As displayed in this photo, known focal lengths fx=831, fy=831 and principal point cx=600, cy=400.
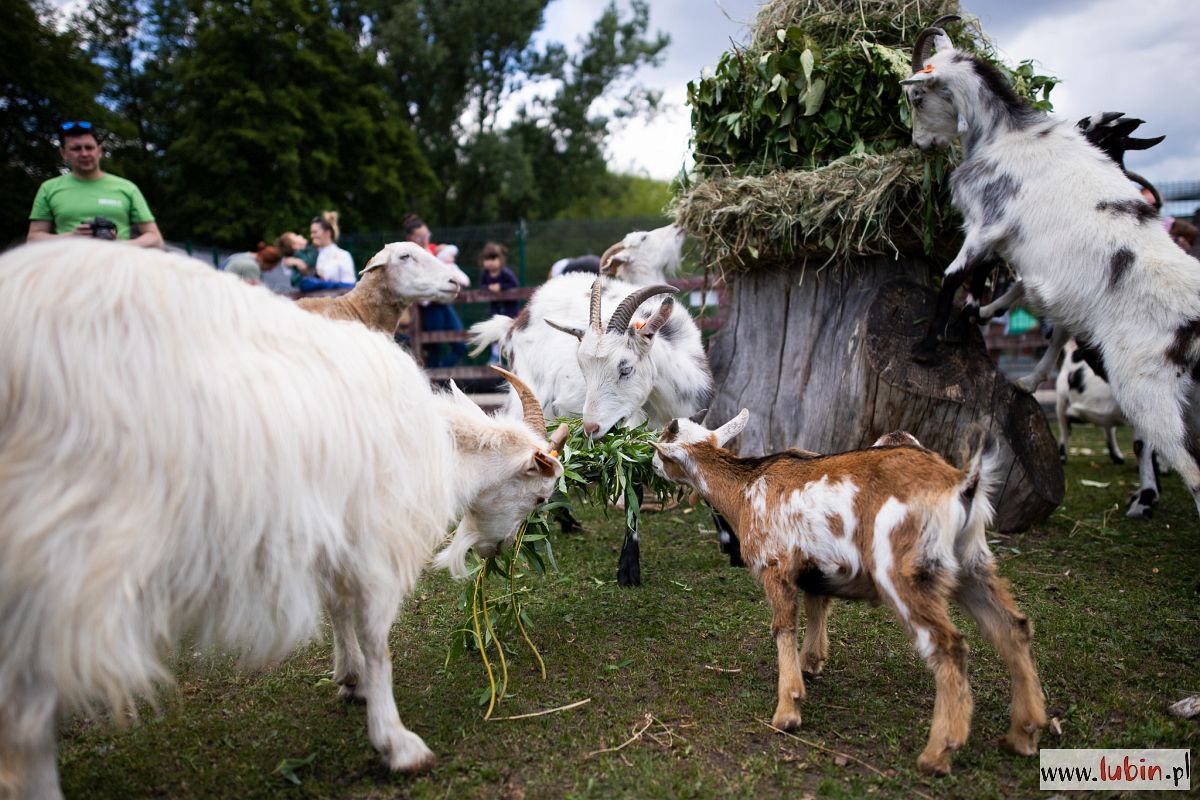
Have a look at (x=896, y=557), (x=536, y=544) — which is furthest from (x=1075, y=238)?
(x=536, y=544)

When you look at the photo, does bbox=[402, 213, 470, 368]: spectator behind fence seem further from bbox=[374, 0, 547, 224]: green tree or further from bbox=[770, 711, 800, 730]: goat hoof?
bbox=[374, 0, 547, 224]: green tree

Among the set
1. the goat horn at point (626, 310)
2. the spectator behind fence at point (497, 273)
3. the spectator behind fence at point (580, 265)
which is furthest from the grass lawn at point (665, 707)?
the spectator behind fence at point (497, 273)

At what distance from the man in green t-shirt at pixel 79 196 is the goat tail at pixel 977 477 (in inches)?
190

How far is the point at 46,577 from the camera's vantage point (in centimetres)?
197

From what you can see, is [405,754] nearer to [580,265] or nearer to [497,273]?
[580,265]

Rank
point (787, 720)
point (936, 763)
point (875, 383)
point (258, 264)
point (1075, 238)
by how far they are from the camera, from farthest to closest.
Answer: point (258, 264) → point (875, 383) → point (1075, 238) → point (787, 720) → point (936, 763)

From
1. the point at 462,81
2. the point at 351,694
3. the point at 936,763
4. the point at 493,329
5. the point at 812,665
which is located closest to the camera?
the point at 936,763

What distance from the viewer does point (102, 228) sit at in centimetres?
509

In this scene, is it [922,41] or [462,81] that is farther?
[462,81]

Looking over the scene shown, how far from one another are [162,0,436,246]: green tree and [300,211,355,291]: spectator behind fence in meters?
Answer: 13.8

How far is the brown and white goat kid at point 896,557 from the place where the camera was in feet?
8.54

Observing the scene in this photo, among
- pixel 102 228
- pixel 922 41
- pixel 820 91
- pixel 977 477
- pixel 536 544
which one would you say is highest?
pixel 922 41

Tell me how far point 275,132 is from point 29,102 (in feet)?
17.3

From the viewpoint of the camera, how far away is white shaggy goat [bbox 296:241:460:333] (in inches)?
225
